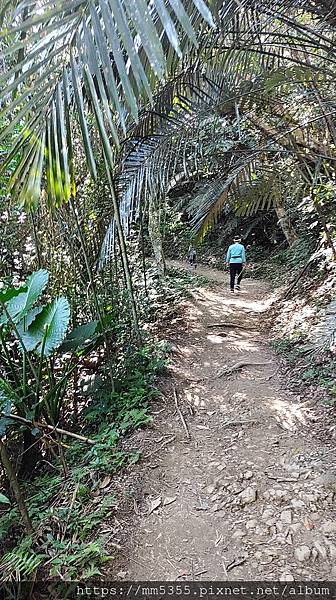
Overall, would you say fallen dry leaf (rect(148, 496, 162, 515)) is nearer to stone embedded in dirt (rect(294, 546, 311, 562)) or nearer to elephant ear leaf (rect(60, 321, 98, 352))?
stone embedded in dirt (rect(294, 546, 311, 562))

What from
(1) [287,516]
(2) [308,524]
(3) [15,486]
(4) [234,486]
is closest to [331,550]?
(2) [308,524]

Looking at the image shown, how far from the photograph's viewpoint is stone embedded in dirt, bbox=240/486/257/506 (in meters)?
2.37

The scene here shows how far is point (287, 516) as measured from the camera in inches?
87.0

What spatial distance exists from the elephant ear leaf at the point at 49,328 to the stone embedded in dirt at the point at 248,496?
1602 millimetres

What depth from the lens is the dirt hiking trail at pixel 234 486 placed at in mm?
2016

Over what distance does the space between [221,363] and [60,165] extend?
3.47 m

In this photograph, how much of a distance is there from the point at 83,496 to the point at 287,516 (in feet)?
3.99

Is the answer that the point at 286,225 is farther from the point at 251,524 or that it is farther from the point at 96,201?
the point at 251,524

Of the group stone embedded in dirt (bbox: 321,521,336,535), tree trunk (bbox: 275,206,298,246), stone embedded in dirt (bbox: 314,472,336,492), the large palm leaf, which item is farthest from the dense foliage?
tree trunk (bbox: 275,206,298,246)

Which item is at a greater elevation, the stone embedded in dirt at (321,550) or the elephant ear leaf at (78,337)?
the elephant ear leaf at (78,337)

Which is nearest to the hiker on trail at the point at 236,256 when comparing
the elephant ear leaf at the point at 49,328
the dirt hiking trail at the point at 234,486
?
the dirt hiking trail at the point at 234,486

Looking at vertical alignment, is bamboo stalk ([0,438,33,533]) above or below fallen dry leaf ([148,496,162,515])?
above

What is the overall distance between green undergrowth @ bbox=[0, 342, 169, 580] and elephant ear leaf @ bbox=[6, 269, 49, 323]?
1033mm

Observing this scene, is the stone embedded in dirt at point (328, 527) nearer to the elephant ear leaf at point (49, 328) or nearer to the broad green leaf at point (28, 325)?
the elephant ear leaf at point (49, 328)
